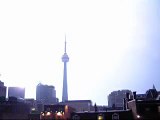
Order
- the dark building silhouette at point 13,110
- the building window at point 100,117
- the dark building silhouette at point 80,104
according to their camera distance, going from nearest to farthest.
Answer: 1. the building window at point 100,117
2. the dark building silhouette at point 13,110
3. the dark building silhouette at point 80,104

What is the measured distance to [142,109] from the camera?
6331 centimetres

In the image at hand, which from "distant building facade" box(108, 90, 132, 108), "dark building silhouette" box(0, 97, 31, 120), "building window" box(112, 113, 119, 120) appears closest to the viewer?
"building window" box(112, 113, 119, 120)

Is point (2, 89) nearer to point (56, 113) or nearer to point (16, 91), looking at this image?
point (16, 91)

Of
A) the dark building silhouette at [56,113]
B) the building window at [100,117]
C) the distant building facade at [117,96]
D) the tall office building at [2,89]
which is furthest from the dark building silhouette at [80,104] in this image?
the building window at [100,117]

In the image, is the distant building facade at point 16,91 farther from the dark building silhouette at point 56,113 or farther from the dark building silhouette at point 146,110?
the dark building silhouette at point 146,110

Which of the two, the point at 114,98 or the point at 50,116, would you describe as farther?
the point at 114,98

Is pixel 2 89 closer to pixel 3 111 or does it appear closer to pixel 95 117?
pixel 3 111

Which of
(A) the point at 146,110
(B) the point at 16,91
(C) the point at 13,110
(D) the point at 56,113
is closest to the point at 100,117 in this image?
(D) the point at 56,113

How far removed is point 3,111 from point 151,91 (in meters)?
56.4

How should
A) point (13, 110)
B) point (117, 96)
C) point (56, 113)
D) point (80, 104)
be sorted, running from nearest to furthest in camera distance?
point (56, 113), point (13, 110), point (80, 104), point (117, 96)

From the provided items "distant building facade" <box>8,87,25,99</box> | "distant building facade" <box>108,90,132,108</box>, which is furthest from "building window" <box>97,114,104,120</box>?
"distant building facade" <box>108,90,132,108</box>

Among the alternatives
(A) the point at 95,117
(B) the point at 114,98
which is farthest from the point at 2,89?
(B) the point at 114,98

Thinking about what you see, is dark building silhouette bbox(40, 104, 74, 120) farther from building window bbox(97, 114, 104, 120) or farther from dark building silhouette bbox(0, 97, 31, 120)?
dark building silhouette bbox(0, 97, 31, 120)

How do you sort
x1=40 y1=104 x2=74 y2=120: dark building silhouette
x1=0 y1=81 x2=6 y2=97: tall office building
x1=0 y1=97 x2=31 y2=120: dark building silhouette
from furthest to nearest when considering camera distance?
x1=0 y1=81 x2=6 y2=97: tall office building → x1=0 y1=97 x2=31 y2=120: dark building silhouette → x1=40 y1=104 x2=74 y2=120: dark building silhouette
